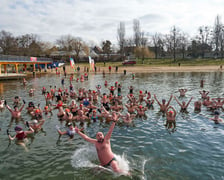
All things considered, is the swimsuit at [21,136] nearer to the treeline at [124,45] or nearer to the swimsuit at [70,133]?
the swimsuit at [70,133]

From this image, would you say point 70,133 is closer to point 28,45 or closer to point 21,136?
point 21,136

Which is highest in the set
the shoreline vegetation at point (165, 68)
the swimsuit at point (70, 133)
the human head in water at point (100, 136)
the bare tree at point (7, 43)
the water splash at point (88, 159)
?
the bare tree at point (7, 43)

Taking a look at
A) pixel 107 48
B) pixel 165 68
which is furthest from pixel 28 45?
pixel 165 68

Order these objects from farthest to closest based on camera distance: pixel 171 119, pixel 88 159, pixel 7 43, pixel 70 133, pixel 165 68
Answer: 1. pixel 7 43
2. pixel 165 68
3. pixel 171 119
4. pixel 70 133
5. pixel 88 159

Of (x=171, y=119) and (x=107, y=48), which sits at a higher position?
(x=107, y=48)

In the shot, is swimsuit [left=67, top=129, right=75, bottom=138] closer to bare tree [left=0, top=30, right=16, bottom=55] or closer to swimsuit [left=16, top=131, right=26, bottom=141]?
swimsuit [left=16, top=131, right=26, bottom=141]

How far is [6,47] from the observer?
7438 centimetres

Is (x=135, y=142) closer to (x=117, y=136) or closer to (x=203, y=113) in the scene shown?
(x=117, y=136)

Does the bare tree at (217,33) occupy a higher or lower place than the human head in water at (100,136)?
higher

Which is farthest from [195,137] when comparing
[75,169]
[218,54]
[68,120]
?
[218,54]

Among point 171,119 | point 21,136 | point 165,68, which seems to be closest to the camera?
point 21,136

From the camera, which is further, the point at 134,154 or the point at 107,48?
the point at 107,48

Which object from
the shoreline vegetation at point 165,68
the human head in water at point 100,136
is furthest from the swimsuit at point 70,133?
the shoreline vegetation at point 165,68

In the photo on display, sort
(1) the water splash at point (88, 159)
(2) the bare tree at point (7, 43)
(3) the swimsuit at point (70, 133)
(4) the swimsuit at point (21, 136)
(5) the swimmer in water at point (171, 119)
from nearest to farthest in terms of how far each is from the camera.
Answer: (1) the water splash at point (88, 159) → (4) the swimsuit at point (21, 136) → (3) the swimsuit at point (70, 133) → (5) the swimmer in water at point (171, 119) → (2) the bare tree at point (7, 43)
